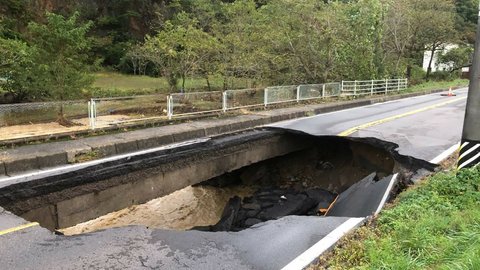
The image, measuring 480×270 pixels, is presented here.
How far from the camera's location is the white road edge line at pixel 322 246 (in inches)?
151

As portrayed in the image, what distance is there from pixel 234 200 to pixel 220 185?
1.86 meters

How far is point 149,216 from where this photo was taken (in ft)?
30.7

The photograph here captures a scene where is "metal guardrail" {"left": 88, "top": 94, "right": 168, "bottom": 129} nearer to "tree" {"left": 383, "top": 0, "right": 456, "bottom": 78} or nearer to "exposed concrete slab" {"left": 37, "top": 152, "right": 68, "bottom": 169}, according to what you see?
"exposed concrete slab" {"left": 37, "top": 152, "right": 68, "bottom": 169}

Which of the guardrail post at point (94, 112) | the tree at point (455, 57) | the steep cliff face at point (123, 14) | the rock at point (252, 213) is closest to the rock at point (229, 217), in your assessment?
the rock at point (252, 213)

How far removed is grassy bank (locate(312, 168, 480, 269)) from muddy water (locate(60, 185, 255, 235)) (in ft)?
18.2

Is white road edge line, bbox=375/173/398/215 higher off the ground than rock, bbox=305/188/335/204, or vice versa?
white road edge line, bbox=375/173/398/215

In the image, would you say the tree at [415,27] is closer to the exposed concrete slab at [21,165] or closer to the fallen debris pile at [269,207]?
the fallen debris pile at [269,207]

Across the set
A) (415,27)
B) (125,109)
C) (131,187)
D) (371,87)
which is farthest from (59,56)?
(415,27)

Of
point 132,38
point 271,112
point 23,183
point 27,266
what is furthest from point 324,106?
point 132,38

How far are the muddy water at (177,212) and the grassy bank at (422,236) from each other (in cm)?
556

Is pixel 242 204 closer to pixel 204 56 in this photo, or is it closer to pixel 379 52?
pixel 204 56

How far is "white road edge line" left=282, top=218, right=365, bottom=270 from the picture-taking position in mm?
3846

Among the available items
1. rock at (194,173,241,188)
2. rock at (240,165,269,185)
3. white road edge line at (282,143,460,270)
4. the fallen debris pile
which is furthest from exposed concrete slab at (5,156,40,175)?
rock at (240,165,269,185)

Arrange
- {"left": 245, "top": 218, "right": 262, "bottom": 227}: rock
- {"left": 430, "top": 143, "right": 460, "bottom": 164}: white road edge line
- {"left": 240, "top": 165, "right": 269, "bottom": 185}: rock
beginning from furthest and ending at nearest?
{"left": 240, "top": 165, "right": 269, "bottom": 185}: rock → {"left": 245, "top": 218, "right": 262, "bottom": 227}: rock → {"left": 430, "top": 143, "right": 460, "bottom": 164}: white road edge line
